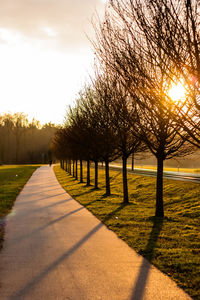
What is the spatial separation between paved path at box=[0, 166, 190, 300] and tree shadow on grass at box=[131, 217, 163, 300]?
0.01 metres

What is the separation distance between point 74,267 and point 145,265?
1326 millimetres

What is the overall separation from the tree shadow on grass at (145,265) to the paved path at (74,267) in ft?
0.05

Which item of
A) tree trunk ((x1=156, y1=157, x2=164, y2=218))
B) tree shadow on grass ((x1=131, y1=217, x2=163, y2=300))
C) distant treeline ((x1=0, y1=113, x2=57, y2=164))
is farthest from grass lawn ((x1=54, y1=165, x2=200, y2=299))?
distant treeline ((x1=0, y1=113, x2=57, y2=164))

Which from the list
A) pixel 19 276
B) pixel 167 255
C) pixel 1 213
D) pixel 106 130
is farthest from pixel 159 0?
pixel 106 130

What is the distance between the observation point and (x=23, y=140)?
113 metres

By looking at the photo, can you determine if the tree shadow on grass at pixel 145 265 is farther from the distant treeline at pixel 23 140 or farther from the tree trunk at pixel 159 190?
the distant treeline at pixel 23 140

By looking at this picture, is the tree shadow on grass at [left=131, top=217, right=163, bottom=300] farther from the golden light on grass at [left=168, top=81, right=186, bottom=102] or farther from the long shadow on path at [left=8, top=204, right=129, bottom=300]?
the golden light on grass at [left=168, top=81, right=186, bottom=102]

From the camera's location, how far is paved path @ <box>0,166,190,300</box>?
4.04 meters

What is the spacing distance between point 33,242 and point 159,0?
5.98 meters

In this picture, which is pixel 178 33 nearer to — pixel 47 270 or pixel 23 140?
pixel 47 270

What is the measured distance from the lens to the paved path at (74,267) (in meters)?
4.04

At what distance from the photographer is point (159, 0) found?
18.7 ft

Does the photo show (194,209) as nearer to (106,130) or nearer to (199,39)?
(106,130)

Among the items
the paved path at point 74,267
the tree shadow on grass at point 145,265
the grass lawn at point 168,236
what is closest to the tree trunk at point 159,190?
the grass lawn at point 168,236
